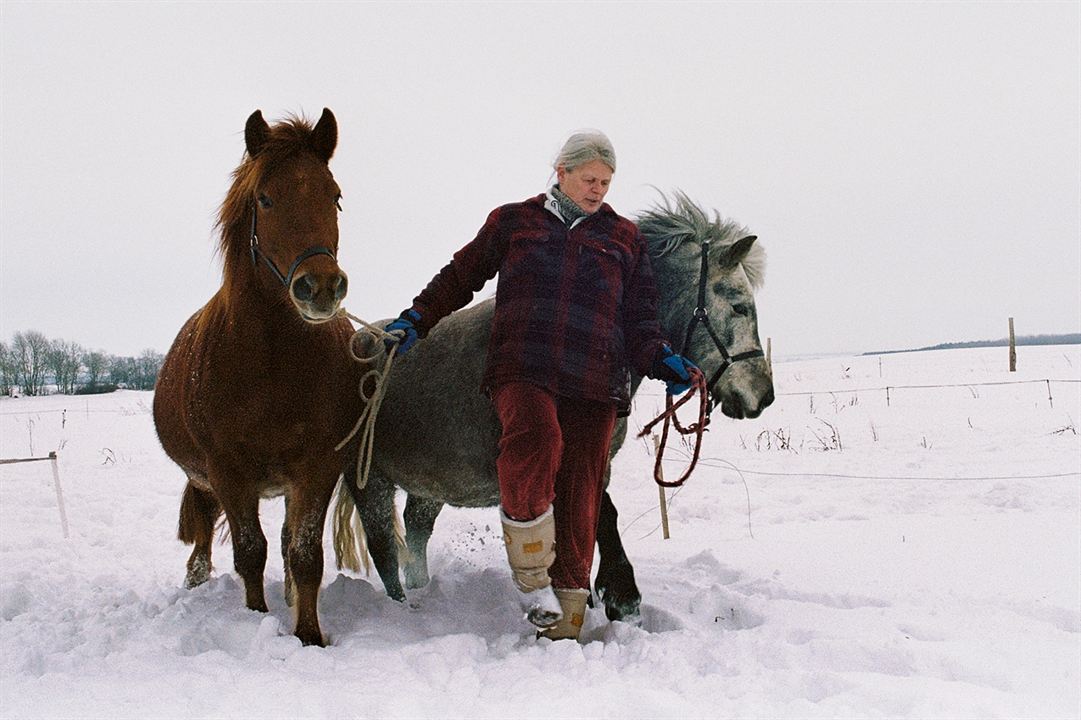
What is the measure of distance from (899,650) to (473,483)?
1897mm

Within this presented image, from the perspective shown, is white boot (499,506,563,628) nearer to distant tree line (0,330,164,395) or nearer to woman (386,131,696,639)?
woman (386,131,696,639)

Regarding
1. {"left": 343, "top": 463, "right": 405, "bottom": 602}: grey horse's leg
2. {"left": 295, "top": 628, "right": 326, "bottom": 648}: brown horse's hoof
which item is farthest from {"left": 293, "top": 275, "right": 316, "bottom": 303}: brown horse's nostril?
{"left": 343, "top": 463, "right": 405, "bottom": 602}: grey horse's leg

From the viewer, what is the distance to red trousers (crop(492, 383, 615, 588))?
8.76 feet

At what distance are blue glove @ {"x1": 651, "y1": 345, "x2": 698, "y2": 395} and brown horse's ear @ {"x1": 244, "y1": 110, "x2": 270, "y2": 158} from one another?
1.88 meters

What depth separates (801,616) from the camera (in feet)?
10.1

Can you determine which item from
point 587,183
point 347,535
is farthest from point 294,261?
point 347,535

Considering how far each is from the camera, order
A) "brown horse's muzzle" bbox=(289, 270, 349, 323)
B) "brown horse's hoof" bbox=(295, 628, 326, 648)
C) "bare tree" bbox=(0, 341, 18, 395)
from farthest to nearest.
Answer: "bare tree" bbox=(0, 341, 18, 395)
"brown horse's hoof" bbox=(295, 628, 326, 648)
"brown horse's muzzle" bbox=(289, 270, 349, 323)

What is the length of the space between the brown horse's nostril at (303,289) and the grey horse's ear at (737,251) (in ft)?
6.15

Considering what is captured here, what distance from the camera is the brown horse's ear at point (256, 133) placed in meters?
2.90

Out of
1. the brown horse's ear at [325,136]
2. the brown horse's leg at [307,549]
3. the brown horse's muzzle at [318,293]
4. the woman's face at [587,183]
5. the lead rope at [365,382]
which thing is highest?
the brown horse's ear at [325,136]

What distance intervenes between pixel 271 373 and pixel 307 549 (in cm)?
78

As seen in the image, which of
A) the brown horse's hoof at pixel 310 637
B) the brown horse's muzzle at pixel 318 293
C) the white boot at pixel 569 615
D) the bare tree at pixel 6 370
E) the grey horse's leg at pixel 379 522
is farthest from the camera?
the bare tree at pixel 6 370

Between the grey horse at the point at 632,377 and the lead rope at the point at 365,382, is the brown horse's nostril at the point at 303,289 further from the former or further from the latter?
the grey horse at the point at 632,377

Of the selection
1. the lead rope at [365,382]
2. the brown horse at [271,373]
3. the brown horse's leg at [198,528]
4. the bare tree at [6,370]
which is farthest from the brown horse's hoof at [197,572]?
the bare tree at [6,370]
